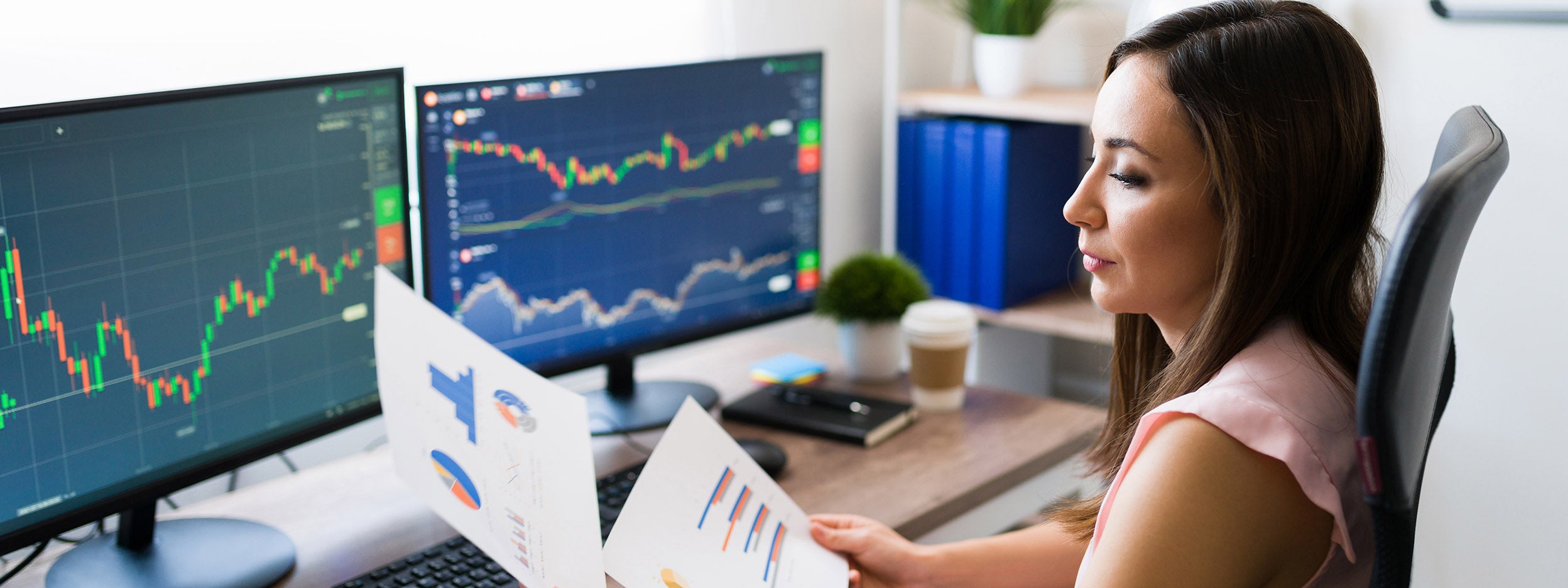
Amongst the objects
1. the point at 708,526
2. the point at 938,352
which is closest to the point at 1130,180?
the point at 708,526

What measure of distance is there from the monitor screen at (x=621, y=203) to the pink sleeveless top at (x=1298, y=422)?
30.5 inches

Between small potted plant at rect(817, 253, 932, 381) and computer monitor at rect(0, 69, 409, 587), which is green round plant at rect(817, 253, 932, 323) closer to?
small potted plant at rect(817, 253, 932, 381)

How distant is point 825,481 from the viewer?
1.38 metres

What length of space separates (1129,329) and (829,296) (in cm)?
63

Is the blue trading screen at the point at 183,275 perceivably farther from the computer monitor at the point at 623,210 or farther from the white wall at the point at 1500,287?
the white wall at the point at 1500,287

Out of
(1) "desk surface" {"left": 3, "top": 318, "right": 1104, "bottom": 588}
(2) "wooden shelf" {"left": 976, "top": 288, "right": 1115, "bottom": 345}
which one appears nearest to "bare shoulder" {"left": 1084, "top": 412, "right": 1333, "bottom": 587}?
(1) "desk surface" {"left": 3, "top": 318, "right": 1104, "bottom": 588}

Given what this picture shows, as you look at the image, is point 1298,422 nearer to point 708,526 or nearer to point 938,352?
point 708,526

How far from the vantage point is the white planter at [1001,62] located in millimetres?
2070

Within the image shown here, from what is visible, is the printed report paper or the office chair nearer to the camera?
the office chair

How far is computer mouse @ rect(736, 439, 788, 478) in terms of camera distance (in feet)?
4.60

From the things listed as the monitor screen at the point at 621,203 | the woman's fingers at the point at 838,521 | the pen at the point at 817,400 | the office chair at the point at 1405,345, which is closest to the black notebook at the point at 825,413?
the pen at the point at 817,400

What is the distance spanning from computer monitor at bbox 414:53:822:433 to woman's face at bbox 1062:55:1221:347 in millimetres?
662

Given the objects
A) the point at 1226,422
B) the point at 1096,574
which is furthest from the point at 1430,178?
the point at 1096,574

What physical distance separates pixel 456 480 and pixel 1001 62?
4.41 feet
